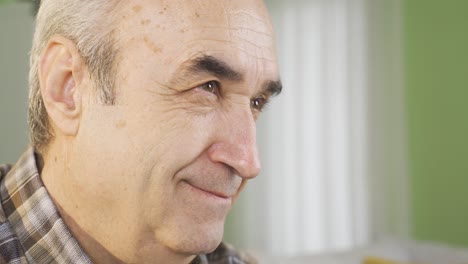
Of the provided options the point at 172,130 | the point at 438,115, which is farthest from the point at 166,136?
the point at 438,115

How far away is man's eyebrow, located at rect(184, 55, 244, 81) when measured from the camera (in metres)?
0.91

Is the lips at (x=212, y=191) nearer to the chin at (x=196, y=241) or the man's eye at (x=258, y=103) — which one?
the chin at (x=196, y=241)

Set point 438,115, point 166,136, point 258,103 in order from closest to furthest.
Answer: point 166,136 → point 258,103 → point 438,115

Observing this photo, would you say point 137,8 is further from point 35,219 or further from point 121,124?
point 35,219

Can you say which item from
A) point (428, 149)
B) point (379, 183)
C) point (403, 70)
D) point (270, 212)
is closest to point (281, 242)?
point (270, 212)

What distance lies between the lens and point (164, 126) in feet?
2.98

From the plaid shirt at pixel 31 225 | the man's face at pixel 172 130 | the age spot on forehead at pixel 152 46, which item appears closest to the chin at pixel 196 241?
the man's face at pixel 172 130

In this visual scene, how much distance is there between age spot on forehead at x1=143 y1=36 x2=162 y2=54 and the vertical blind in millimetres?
2884

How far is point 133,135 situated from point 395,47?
3014mm

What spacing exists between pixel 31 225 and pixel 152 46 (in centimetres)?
35

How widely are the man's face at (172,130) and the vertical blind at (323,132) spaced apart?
285 cm

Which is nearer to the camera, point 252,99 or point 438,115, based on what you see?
point 252,99

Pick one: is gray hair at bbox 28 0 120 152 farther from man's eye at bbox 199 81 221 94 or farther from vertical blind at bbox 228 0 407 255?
vertical blind at bbox 228 0 407 255

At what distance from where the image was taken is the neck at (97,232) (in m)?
A: 0.94
